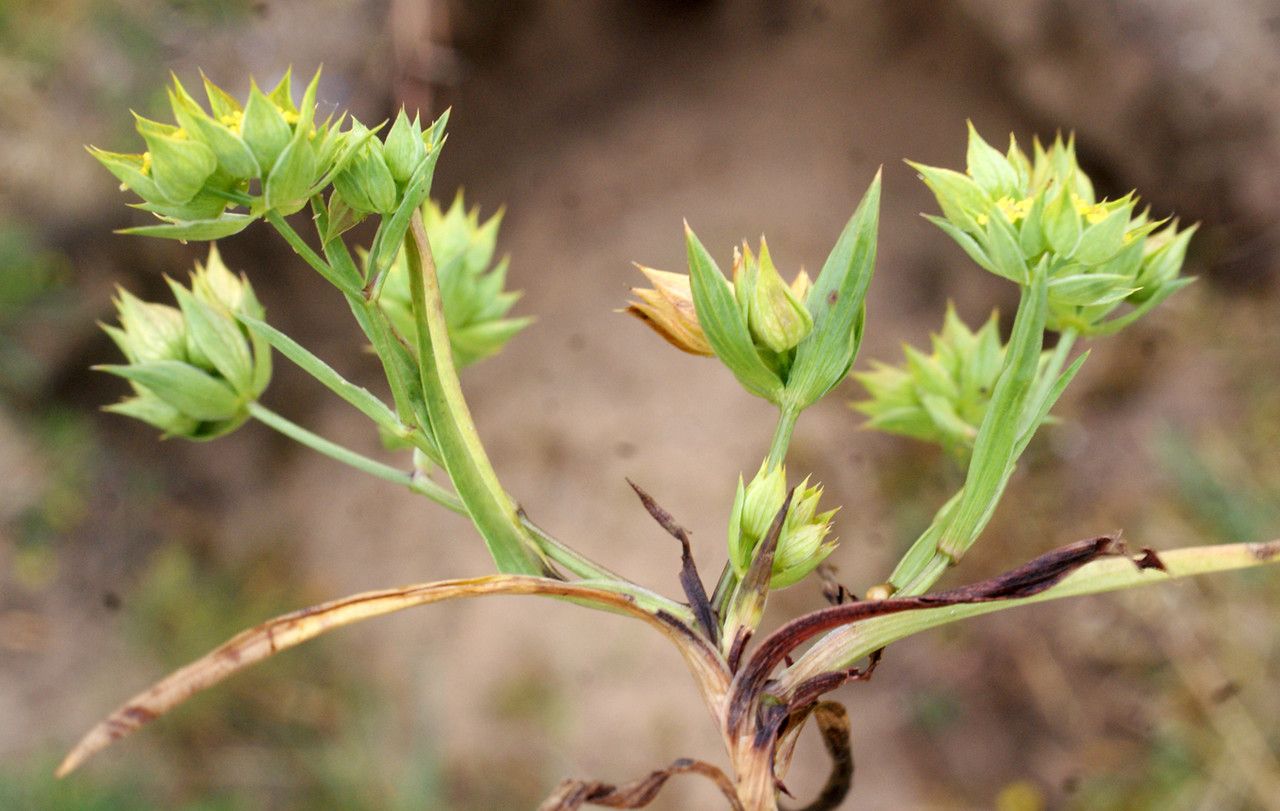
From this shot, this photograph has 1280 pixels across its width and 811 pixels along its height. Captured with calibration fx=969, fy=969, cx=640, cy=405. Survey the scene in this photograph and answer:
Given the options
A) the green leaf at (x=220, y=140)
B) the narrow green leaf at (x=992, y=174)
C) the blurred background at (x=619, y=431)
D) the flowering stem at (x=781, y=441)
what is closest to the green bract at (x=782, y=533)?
the flowering stem at (x=781, y=441)

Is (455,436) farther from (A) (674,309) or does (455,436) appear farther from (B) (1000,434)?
(B) (1000,434)

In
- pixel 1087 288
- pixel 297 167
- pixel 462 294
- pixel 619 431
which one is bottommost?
pixel 1087 288

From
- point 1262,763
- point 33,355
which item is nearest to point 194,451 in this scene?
point 33,355

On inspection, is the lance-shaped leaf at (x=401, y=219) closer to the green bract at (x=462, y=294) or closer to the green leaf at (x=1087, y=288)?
the green bract at (x=462, y=294)

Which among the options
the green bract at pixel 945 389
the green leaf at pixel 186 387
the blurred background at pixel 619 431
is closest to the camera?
the green leaf at pixel 186 387

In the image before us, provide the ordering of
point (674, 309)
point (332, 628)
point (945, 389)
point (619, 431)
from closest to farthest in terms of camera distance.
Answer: point (332, 628) < point (674, 309) < point (945, 389) < point (619, 431)

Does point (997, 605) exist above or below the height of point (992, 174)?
below

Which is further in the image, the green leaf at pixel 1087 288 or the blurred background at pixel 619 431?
the blurred background at pixel 619 431

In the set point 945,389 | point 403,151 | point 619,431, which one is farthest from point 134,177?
point 619,431

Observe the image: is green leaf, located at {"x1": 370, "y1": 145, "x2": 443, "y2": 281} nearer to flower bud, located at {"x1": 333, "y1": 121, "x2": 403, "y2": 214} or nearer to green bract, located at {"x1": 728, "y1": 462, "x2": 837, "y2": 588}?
flower bud, located at {"x1": 333, "y1": 121, "x2": 403, "y2": 214}
